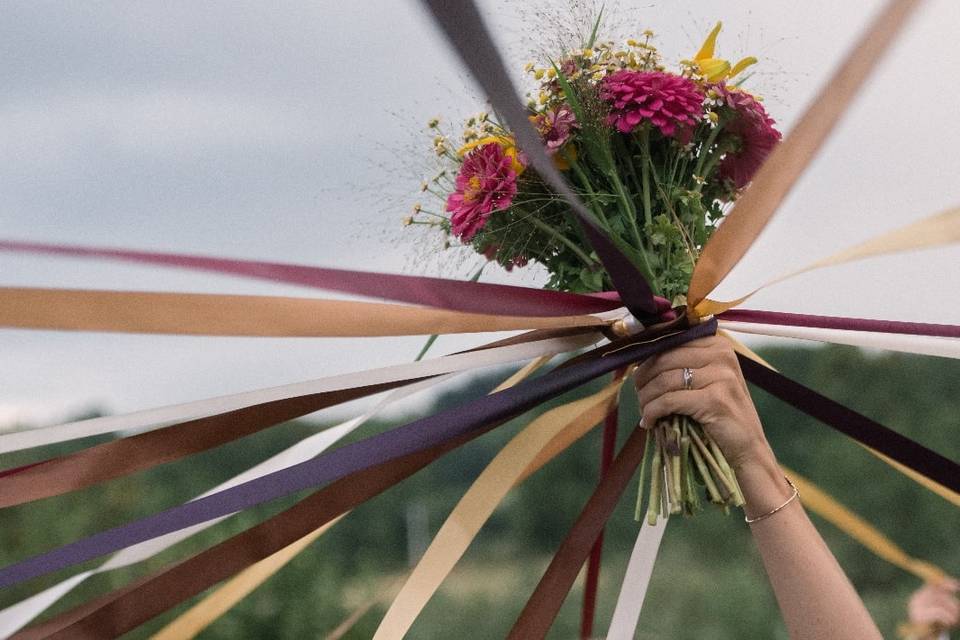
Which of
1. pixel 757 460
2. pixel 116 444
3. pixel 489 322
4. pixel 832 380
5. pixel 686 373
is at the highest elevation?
pixel 116 444

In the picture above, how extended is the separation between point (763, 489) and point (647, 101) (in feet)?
2.36

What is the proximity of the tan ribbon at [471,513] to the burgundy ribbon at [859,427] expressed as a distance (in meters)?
0.32

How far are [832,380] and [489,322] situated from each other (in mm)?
20495

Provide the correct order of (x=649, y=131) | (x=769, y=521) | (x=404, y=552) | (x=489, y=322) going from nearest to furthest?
(x=769, y=521)
(x=489, y=322)
(x=649, y=131)
(x=404, y=552)

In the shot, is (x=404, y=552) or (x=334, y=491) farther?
(x=404, y=552)

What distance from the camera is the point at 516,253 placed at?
2182 millimetres

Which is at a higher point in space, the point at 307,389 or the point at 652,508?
the point at 307,389

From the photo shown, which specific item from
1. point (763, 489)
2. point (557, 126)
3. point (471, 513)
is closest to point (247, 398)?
point (471, 513)

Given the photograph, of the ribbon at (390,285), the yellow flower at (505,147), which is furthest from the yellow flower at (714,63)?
the ribbon at (390,285)

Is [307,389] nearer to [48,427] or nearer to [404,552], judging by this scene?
[48,427]

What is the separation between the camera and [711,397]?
1.89 metres

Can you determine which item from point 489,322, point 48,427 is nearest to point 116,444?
point 48,427

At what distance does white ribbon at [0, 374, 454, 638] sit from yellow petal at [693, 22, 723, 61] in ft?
2.72

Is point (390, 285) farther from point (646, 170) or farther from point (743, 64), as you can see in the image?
point (743, 64)
